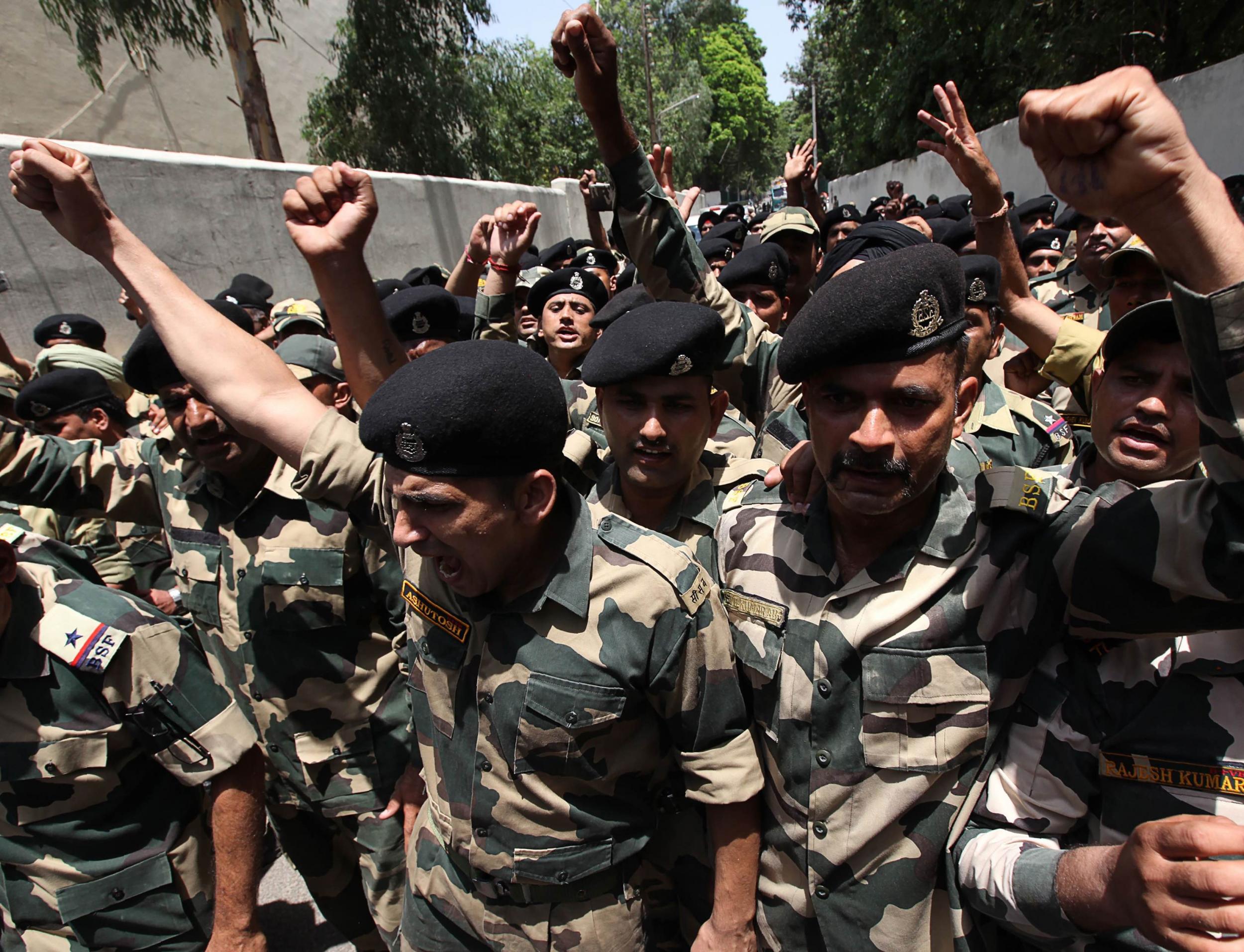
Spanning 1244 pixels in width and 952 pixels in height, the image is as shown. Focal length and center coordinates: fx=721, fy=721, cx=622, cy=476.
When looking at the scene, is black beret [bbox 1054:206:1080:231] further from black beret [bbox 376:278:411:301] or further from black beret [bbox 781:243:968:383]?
black beret [bbox 781:243:968:383]

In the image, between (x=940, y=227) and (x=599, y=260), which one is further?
(x=940, y=227)

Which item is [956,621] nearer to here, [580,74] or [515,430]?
[515,430]

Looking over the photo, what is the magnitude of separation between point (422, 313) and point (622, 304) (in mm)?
1041

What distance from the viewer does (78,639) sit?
6.04 feet

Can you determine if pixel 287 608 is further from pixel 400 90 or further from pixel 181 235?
pixel 400 90

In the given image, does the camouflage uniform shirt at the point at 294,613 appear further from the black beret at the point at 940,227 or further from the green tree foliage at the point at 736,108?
the green tree foliage at the point at 736,108

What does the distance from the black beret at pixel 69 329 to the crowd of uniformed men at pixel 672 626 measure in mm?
3575

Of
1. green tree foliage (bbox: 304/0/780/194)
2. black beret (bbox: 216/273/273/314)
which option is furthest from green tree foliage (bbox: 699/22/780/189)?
black beret (bbox: 216/273/273/314)

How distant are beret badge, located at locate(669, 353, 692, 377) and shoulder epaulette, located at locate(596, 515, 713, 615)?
1.79 ft

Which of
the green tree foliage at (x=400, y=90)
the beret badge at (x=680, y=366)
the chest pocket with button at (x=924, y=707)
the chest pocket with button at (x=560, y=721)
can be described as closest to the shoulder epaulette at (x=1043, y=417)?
the beret badge at (x=680, y=366)

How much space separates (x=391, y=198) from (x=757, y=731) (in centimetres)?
1008

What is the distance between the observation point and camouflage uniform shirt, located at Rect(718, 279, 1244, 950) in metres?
1.42

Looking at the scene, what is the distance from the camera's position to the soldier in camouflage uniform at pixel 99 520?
3.50 m

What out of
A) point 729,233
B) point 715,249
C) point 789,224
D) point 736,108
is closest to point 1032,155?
point 789,224
